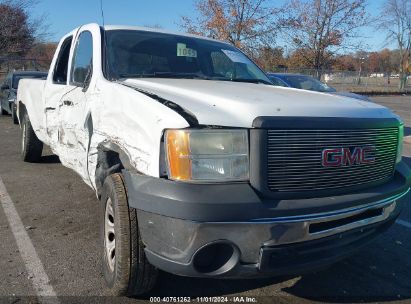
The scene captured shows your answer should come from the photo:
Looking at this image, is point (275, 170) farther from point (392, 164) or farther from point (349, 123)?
point (392, 164)

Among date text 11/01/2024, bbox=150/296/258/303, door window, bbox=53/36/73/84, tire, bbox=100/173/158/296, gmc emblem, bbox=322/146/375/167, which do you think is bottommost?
date text 11/01/2024, bbox=150/296/258/303

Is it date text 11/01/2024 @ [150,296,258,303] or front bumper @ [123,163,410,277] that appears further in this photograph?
date text 11/01/2024 @ [150,296,258,303]

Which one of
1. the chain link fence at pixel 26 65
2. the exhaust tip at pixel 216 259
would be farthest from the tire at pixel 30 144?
the chain link fence at pixel 26 65

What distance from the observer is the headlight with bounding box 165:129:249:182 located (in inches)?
101

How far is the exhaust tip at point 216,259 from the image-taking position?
2.59 meters

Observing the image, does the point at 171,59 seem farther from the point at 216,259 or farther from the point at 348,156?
the point at 216,259

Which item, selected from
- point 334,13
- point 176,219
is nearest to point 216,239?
point 176,219

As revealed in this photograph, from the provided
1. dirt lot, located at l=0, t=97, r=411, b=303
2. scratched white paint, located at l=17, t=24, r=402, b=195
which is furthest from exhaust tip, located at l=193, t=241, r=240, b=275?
dirt lot, located at l=0, t=97, r=411, b=303

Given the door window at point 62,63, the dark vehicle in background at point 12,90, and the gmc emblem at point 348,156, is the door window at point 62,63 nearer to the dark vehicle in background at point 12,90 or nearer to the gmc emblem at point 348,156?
the gmc emblem at point 348,156

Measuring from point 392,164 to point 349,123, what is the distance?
2.38 ft

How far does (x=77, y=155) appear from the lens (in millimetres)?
4211

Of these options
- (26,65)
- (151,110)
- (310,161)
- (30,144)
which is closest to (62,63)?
(30,144)

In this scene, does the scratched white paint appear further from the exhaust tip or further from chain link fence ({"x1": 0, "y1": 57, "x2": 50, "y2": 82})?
chain link fence ({"x1": 0, "y1": 57, "x2": 50, "y2": 82})

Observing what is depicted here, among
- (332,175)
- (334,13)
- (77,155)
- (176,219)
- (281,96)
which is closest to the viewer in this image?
(176,219)
